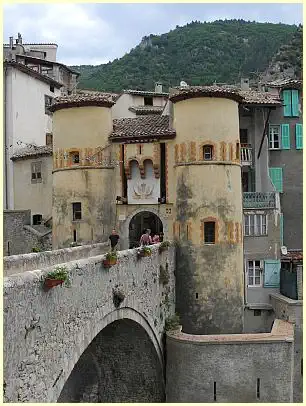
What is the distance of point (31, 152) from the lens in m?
35.1

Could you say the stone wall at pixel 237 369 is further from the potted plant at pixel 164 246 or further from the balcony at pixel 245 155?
the balcony at pixel 245 155

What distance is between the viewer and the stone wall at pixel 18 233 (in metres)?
32.6

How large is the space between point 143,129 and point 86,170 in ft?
11.0

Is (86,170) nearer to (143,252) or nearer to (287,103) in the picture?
(143,252)

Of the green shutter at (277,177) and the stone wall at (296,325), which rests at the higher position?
the green shutter at (277,177)

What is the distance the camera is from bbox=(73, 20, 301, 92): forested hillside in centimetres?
7238

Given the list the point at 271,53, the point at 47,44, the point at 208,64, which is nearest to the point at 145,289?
the point at 47,44

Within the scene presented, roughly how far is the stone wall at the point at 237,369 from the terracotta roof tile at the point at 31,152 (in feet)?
53.1

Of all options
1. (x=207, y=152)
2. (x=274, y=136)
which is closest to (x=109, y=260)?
(x=207, y=152)

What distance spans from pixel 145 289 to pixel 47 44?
4091cm

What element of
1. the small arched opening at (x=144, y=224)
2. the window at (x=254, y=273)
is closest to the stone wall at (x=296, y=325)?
the window at (x=254, y=273)

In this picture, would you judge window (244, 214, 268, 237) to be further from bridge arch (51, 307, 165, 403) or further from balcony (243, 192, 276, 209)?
bridge arch (51, 307, 165, 403)

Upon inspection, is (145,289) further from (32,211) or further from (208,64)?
(208,64)

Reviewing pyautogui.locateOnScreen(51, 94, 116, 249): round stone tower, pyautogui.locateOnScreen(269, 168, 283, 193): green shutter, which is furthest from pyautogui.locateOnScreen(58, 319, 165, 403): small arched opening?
pyautogui.locateOnScreen(269, 168, 283, 193): green shutter
